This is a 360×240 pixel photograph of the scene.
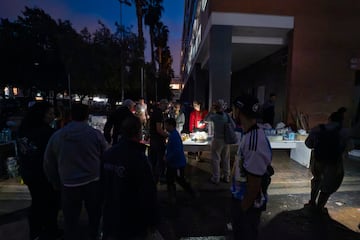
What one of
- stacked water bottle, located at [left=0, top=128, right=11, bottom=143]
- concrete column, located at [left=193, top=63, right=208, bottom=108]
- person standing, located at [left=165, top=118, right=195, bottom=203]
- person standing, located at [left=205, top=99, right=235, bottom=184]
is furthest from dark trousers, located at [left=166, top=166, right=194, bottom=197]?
concrete column, located at [left=193, top=63, right=208, bottom=108]

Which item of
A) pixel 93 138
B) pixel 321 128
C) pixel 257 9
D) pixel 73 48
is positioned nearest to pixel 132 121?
pixel 93 138

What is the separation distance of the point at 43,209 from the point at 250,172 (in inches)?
112

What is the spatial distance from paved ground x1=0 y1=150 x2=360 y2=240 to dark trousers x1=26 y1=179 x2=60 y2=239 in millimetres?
512

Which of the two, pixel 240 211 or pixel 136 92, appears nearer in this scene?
pixel 240 211

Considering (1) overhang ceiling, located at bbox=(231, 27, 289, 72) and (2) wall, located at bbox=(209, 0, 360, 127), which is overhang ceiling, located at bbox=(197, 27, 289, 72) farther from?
(2) wall, located at bbox=(209, 0, 360, 127)

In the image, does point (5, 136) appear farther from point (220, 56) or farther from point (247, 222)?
point (220, 56)

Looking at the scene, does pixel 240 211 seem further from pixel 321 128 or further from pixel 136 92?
pixel 136 92

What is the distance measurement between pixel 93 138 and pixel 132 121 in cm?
99

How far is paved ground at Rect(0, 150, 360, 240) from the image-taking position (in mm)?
3797

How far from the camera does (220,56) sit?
33.9ft

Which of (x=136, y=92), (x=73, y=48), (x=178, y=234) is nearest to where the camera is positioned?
(x=178, y=234)

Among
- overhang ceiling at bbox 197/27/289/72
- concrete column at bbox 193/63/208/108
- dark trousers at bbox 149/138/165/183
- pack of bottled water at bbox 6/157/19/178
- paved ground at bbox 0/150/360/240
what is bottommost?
paved ground at bbox 0/150/360/240

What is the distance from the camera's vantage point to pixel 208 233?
378 centimetres

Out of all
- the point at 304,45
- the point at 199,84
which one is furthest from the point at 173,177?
the point at 199,84
